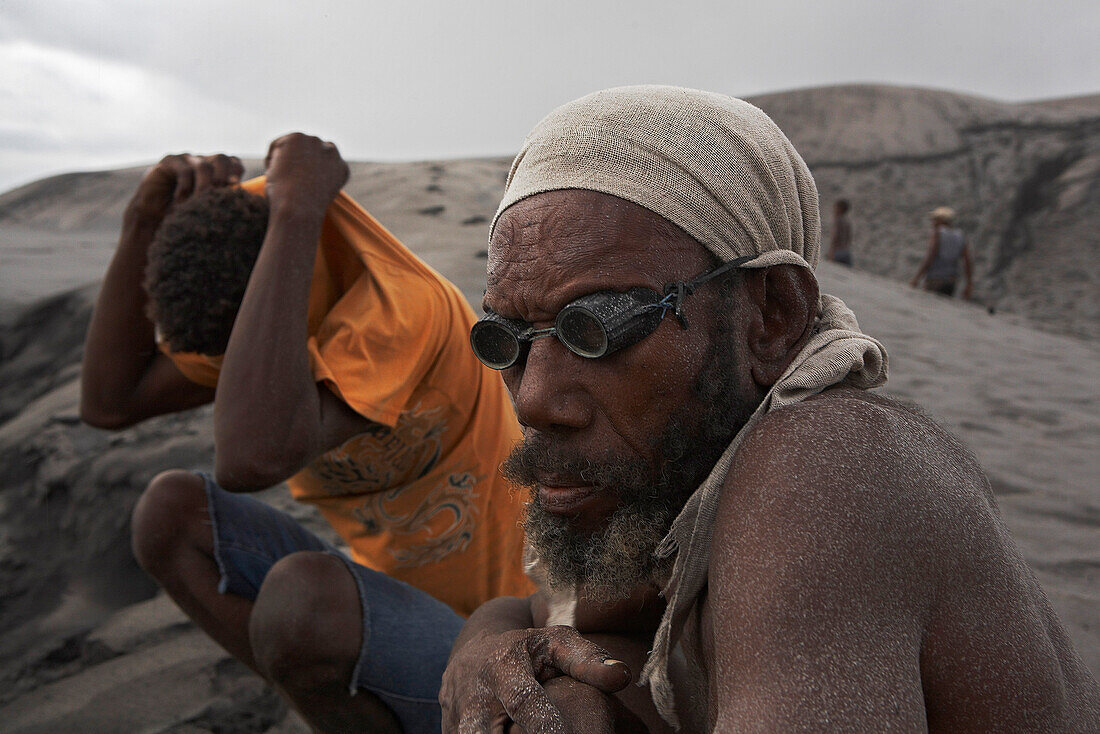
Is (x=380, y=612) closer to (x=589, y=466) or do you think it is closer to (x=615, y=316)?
(x=589, y=466)

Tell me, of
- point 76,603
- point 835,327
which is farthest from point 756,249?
point 76,603

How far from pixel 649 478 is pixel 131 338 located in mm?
2244

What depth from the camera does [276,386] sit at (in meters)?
2.15

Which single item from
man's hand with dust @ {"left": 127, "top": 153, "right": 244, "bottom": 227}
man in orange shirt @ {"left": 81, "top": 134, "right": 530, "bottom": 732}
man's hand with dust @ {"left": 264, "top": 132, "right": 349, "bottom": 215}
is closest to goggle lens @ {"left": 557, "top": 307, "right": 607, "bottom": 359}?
man in orange shirt @ {"left": 81, "top": 134, "right": 530, "bottom": 732}

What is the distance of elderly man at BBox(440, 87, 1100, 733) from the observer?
3.43 ft

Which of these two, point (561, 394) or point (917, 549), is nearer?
point (917, 549)

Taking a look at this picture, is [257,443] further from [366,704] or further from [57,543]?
[57,543]

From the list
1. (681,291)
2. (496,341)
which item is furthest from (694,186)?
(496,341)

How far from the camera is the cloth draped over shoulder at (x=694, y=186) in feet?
4.37

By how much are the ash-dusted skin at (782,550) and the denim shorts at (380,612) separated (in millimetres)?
559

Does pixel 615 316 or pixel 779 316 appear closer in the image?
pixel 615 316

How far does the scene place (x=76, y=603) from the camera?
128 inches

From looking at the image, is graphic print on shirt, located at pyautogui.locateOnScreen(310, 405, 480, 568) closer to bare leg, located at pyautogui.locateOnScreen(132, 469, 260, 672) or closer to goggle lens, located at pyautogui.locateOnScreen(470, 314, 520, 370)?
bare leg, located at pyautogui.locateOnScreen(132, 469, 260, 672)

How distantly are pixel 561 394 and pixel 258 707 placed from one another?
5.99 ft
